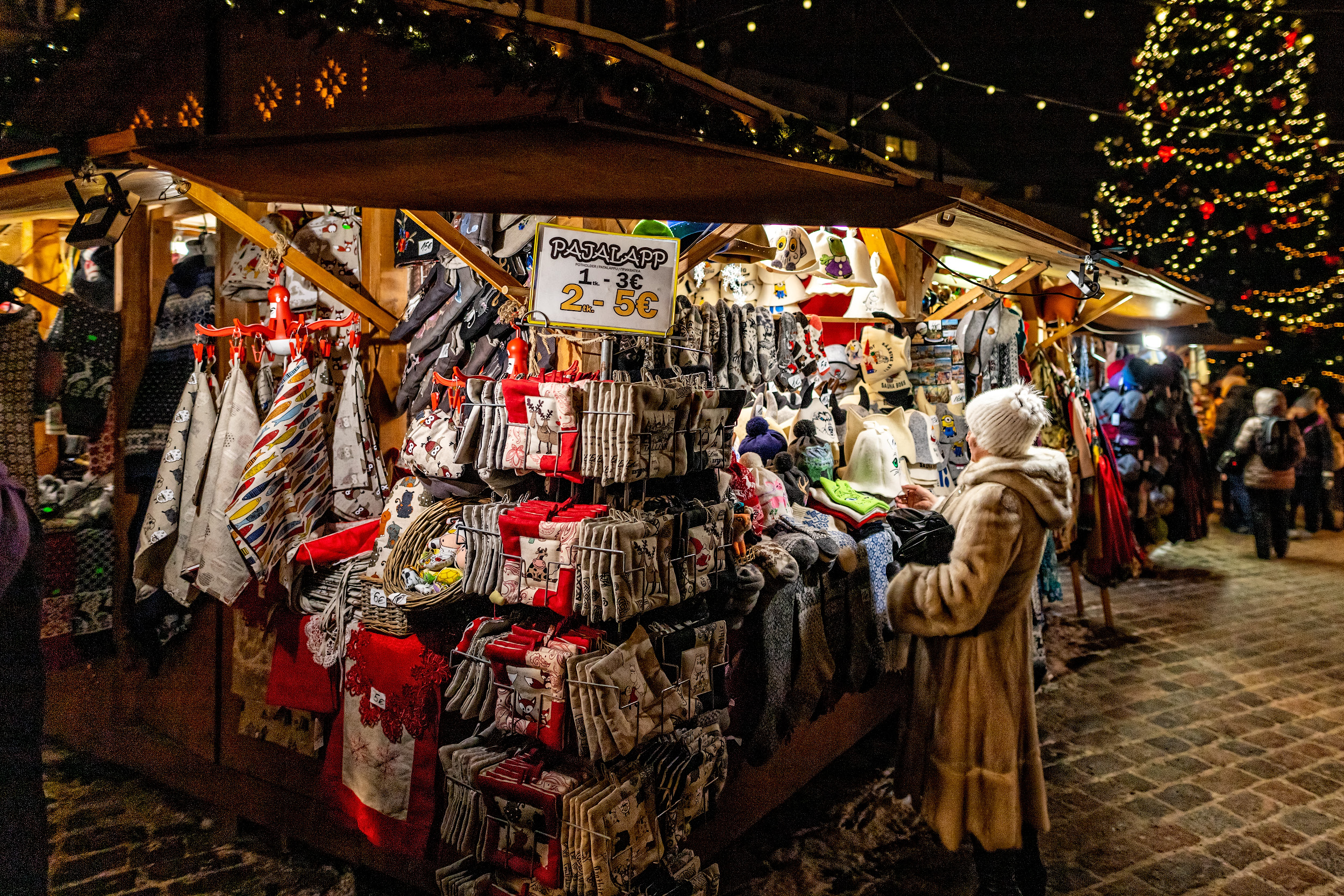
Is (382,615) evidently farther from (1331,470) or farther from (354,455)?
(1331,470)

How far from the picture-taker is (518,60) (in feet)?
6.00

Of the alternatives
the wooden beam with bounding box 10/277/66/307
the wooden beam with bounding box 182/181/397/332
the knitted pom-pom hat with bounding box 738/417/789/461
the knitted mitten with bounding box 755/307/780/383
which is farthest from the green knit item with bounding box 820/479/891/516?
the wooden beam with bounding box 10/277/66/307

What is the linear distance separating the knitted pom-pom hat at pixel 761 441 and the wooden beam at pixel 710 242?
Result: 1.16m

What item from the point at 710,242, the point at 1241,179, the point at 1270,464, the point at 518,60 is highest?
the point at 1241,179

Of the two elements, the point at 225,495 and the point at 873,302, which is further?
the point at 873,302

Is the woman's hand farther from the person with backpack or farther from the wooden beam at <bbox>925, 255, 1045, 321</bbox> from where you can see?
the person with backpack

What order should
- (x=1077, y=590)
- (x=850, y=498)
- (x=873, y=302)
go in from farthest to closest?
1. (x=1077, y=590)
2. (x=873, y=302)
3. (x=850, y=498)

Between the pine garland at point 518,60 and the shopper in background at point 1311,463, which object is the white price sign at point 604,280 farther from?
the shopper in background at point 1311,463

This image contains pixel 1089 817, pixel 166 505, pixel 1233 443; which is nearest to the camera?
pixel 166 505

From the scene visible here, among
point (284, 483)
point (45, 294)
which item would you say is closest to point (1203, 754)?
point (284, 483)

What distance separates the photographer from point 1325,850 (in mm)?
3812

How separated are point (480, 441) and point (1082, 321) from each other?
19.0ft

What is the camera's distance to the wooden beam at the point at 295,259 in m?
3.34

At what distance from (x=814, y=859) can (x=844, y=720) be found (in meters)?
0.87
